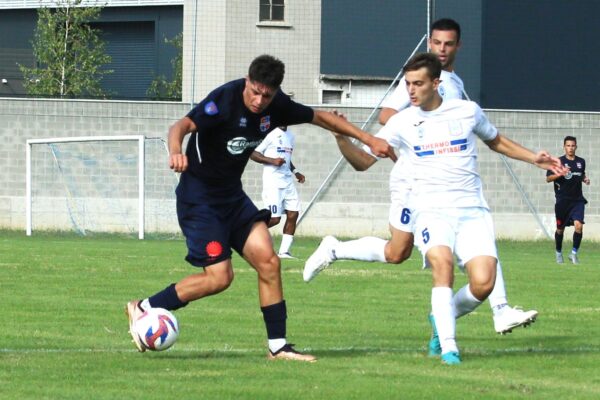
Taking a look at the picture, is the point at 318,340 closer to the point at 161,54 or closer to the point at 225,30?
the point at 225,30

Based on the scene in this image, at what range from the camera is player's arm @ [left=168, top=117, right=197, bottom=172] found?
26.0 feet

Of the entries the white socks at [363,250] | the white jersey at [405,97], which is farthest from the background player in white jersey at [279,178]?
the white jersey at [405,97]

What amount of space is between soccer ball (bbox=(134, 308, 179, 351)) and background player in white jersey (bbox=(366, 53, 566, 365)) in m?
1.70

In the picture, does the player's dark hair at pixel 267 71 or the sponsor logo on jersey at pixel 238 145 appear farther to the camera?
the sponsor logo on jersey at pixel 238 145

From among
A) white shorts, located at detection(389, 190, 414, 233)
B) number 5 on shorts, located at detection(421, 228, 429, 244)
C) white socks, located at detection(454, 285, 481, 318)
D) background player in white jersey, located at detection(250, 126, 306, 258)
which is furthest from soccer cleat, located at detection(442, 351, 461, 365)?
background player in white jersey, located at detection(250, 126, 306, 258)

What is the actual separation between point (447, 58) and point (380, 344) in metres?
2.14

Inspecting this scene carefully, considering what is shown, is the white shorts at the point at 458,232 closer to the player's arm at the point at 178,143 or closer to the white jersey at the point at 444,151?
the white jersey at the point at 444,151

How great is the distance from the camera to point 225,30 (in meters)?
37.4

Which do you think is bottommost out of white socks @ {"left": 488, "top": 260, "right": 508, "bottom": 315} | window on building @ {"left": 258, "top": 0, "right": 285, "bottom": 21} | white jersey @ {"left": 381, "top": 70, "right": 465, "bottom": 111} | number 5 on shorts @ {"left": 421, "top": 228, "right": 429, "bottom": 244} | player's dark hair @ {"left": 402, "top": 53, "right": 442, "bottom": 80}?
white socks @ {"left": 488, "top": 260, "right": 508, "bottom": 315}

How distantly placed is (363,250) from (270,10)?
92.2 ft

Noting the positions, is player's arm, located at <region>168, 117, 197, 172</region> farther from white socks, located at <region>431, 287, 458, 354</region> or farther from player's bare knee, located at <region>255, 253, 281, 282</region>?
white socks, located at <region>431, 287, 458, 354</region>

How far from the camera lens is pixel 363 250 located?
34.4 ft

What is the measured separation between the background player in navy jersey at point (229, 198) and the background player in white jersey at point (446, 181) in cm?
30

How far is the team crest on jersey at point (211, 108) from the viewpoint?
8438 mm
